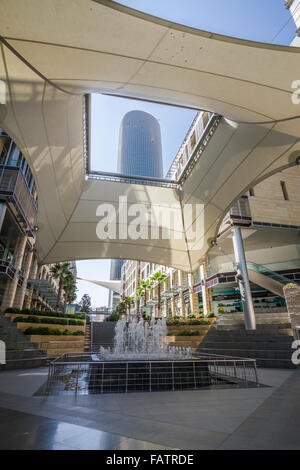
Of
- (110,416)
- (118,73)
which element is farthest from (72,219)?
(110,416)

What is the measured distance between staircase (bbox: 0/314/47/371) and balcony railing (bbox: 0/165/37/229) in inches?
392

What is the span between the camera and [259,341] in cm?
1398

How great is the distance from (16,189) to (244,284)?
21.4 metres

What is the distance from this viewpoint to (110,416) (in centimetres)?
437

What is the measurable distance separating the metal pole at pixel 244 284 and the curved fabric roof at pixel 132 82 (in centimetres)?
576

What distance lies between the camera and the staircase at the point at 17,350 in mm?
11445

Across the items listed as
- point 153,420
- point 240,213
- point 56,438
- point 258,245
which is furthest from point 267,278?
point 56,438

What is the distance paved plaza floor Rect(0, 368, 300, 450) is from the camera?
3170 millimetres

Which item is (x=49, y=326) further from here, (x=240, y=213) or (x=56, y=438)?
(x=240, y=213)

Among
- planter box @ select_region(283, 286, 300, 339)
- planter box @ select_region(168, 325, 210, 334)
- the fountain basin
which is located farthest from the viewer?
planter box @ select_region(168, 325, 210, 334)

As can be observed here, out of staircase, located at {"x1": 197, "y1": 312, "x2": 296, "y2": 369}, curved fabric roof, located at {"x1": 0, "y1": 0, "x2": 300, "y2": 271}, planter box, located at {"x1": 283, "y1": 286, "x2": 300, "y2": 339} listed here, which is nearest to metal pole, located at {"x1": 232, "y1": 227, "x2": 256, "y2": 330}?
staircase, located at {"x1": 197, "y1": 312, "x2": 296, "y2": 369}

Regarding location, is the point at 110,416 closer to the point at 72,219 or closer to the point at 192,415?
the point at 192,415

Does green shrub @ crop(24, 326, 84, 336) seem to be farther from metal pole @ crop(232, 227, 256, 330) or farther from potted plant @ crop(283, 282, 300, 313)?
potted plant @ crop(283, 282, 300, 313)

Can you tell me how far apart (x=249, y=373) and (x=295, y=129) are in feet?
37.0
